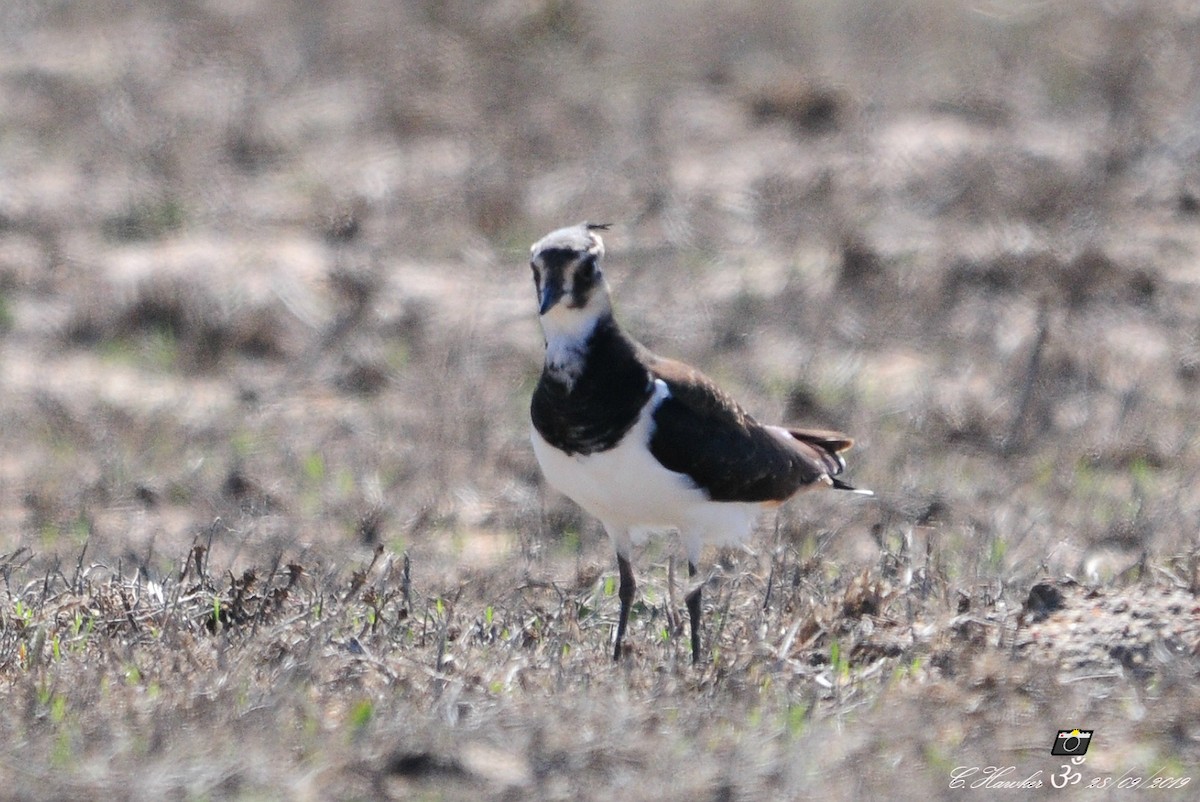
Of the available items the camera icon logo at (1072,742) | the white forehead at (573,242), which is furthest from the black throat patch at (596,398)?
the camera icon logo at (1072,742)

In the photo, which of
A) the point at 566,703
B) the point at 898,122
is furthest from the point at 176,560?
the point at 898,122

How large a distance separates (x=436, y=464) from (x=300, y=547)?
1.38m

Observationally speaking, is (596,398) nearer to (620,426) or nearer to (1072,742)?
(620,426)

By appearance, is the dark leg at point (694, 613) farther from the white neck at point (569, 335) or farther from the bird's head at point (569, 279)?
the bird's head at point (569, 279)

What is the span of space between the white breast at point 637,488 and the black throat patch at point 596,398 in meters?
0.04

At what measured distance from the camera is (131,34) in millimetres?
14281

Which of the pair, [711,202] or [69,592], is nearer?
[69,592]

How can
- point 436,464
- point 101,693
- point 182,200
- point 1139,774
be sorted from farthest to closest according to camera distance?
point 182,200
point 436,464
point 101,693
point 1139,774

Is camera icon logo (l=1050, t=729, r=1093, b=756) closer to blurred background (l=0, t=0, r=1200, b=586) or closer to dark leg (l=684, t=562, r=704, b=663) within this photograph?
dark leg (l=684, t=562, r=704, b=663)

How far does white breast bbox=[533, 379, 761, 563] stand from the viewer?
5.98 m

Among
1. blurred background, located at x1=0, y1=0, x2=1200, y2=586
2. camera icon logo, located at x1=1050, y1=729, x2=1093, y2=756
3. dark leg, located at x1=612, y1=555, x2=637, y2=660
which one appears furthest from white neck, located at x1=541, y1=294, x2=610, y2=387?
camera icon logo, located at x1=1050, y1=729, x2=1093, y2=756

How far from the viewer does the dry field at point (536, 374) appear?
4754 mm

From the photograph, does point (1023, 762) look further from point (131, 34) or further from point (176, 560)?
point (131, 34)

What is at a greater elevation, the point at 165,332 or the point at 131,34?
the point at 131,34
